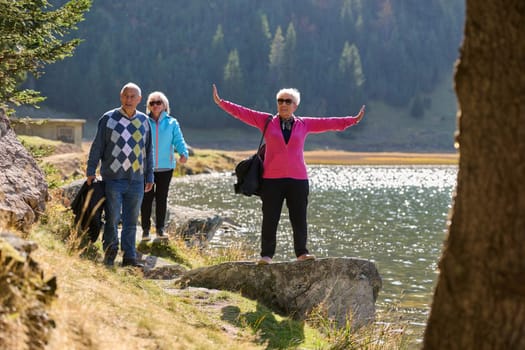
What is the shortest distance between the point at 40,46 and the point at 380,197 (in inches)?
1144

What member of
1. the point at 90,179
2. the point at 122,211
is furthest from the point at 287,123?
the point at 90,179

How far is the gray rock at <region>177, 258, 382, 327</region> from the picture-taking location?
9703mm

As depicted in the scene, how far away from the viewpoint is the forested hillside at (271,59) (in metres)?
137

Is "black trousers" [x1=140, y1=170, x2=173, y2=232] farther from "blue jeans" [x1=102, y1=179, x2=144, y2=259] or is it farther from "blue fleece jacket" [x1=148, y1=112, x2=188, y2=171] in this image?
"blue jeans" [x1=102, y1=179, x2=144, y2=259]

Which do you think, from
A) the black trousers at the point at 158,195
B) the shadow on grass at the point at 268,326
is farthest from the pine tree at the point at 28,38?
the shadow on grass at the point at 268,326

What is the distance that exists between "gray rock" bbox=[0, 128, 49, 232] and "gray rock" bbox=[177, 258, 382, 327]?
2062mm

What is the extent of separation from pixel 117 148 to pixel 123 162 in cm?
18

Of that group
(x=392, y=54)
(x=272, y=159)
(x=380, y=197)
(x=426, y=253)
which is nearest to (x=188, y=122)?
(x=392, y=54)

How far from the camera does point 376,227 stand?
25.7 m

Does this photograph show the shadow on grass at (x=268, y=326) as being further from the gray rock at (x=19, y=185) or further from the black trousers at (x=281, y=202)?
the gray rock at (x=19, y=185)

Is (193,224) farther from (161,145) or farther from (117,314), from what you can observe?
(117,314)

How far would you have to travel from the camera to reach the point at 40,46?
36.9 feet

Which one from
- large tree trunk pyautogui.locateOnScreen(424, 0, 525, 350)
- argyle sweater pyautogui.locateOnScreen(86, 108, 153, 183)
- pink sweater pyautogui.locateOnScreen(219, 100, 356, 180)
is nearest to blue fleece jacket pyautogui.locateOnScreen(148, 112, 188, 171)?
argyle sweater pyautogui.locateOnScreen(86, 108, 153, 183)

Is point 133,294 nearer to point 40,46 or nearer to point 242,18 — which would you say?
point 40,46
